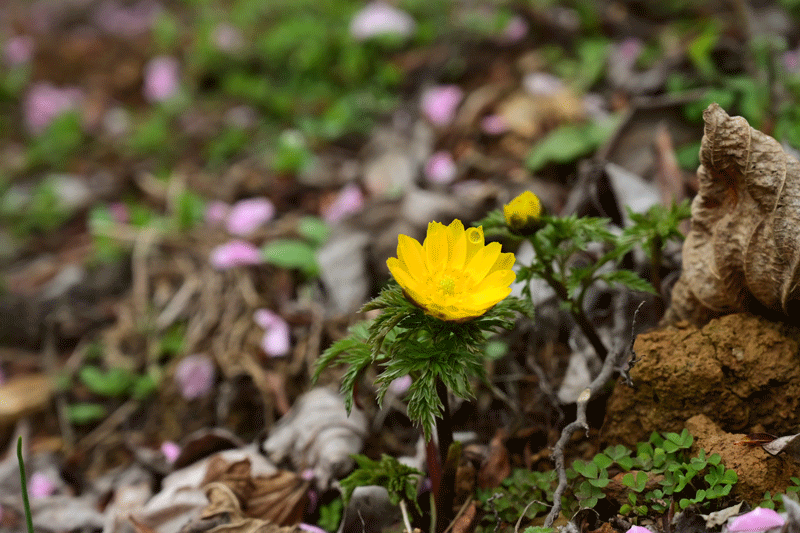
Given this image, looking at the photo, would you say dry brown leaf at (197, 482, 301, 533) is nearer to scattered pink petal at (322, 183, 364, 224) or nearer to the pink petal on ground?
the pink petal on ground

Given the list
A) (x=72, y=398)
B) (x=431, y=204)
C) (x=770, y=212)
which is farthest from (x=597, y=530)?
(x=72, y=398)

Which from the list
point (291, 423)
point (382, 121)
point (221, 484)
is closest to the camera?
point (221, 484)

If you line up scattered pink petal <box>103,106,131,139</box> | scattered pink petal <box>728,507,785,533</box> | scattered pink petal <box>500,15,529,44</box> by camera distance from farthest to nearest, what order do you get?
1. scattered pink petal <box>103,106,131,139</box>
2. scattered pink petal <box>500,15,529,44</box>
3. scattered pink petal <box>728,507,785,533</box>

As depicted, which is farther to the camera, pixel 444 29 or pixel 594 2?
pixel 444 29

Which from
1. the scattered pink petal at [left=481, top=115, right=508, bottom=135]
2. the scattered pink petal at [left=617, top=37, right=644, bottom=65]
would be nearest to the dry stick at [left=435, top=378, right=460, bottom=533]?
the scattered pink petal at [left=481, top=115, right=508, bottom=135]

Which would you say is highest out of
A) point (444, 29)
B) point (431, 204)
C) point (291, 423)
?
point (444, 29)

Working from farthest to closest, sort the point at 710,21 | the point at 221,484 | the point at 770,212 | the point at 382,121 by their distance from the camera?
the point at 382,121, the point at 710,21, the point at 221,484, the point at 770,212

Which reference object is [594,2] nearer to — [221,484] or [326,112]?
[326,112]
